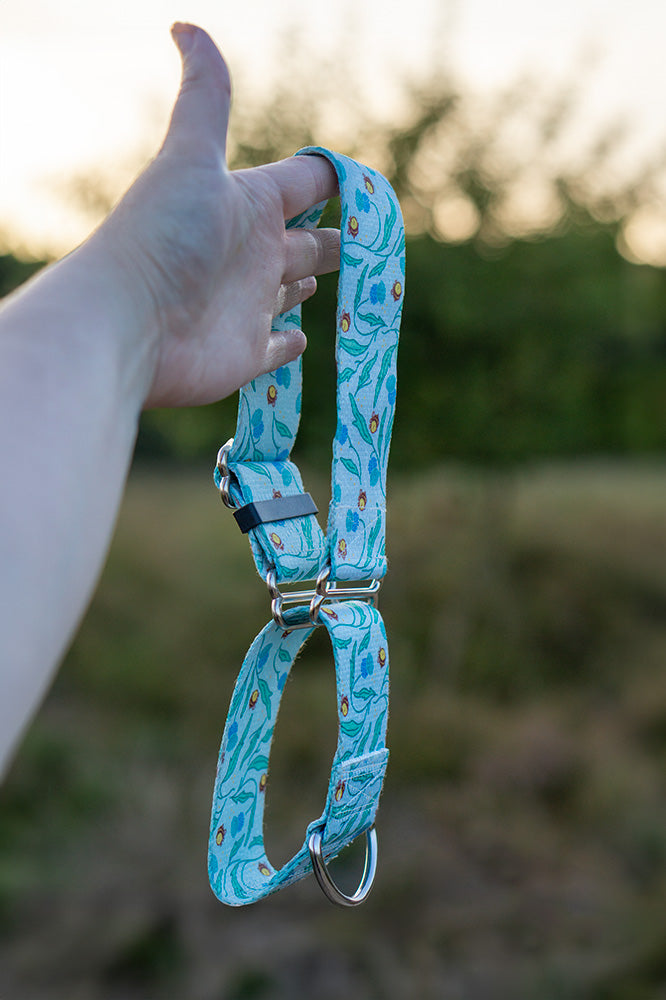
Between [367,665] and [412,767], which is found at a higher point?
[367,665]

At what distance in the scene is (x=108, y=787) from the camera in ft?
14.3

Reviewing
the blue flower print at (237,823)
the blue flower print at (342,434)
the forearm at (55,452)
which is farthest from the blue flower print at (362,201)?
the blue flower print at (237,823)

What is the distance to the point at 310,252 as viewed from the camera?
3.44 ft

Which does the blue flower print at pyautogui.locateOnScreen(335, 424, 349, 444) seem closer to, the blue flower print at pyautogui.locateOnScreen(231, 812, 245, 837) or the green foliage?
the blue flower print at pyautogui.locateOnScreen(231, 812, 245, 837)

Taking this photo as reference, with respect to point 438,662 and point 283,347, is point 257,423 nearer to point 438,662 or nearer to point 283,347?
point 283,347

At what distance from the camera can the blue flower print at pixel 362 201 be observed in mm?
1022

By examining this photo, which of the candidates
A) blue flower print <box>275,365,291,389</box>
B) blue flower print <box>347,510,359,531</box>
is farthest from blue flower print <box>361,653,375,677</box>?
blue flower print <box>275,365,291,389</box>

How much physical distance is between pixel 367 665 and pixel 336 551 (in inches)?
5.1

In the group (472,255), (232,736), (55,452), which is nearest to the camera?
(55,452)

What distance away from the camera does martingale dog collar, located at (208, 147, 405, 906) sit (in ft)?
3.34

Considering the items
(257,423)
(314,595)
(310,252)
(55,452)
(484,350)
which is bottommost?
(484,350)

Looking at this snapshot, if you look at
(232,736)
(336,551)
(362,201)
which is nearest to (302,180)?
(362,201)

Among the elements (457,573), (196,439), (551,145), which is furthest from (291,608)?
(457,573)

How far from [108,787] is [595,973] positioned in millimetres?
2230
